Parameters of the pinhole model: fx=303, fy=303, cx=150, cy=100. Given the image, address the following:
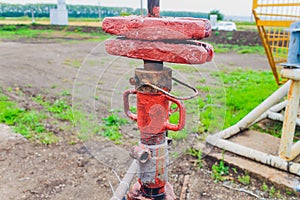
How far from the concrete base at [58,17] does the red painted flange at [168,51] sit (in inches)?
915

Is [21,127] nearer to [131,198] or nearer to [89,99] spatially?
[89,99]

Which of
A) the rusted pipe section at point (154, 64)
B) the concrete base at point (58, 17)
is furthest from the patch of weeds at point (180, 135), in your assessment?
the concrete base at point (58, 17)

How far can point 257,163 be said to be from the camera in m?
2.69

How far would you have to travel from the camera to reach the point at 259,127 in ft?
11.8

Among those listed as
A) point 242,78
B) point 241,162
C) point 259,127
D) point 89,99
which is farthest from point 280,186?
point 242,78

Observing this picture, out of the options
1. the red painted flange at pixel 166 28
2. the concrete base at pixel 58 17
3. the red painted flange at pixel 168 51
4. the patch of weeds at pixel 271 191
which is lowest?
the patch of weeds at pixel 271 191

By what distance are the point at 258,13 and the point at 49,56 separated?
7.22m

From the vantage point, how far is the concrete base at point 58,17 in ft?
73.5

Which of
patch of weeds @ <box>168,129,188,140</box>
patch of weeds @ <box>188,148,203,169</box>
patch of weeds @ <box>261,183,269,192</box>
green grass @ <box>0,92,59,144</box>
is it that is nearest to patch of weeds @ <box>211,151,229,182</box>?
patch of weeds @ <box>188,148,203,169</box>

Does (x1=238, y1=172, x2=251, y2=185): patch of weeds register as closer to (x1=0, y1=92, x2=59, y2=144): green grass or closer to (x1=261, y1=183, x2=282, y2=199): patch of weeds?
(x1=261, y1=183, x2=282, y2=199): patch of weeds

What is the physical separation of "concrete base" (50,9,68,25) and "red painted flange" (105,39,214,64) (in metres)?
23.2

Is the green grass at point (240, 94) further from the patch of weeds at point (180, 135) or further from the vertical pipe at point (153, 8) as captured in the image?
the vertical pipe at point (153, 8)

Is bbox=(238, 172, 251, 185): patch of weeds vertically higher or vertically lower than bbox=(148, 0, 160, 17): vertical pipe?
lower

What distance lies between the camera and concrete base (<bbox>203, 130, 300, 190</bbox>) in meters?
2.44
